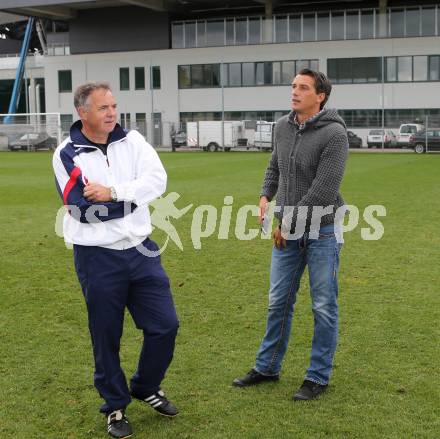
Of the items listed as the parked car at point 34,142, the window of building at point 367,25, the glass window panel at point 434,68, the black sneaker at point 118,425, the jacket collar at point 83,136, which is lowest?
the black sneaker at point 118,425

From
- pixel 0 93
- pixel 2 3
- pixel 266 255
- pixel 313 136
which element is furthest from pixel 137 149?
pixel 0 93

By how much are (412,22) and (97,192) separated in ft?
174

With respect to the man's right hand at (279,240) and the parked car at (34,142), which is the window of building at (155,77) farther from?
the man's right hand at (279,240)

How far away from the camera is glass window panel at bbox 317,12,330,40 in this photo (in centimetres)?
5466

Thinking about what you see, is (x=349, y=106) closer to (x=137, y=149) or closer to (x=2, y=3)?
(x=2, y=3)

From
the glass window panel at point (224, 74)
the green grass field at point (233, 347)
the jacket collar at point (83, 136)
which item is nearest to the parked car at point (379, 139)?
the glass window panel at point (224, 74)

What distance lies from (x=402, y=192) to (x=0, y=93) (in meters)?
65.3

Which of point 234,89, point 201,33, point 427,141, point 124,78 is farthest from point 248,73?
point 427,141

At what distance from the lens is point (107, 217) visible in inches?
168

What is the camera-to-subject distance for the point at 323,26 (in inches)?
2159

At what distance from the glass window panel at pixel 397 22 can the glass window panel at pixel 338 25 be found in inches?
140

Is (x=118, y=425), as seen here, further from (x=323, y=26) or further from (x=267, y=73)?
(x=267, y=73)

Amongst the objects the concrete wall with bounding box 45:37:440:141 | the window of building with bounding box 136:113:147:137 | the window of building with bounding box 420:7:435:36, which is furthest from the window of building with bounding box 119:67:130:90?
the window of building with bounding box 420:7:435:36

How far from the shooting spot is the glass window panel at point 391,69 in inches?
2083
